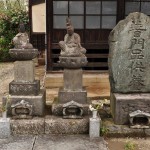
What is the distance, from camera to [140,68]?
6.84 m

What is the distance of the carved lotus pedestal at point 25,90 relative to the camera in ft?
22.3

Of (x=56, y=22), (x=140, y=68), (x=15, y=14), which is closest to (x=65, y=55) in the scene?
(x=140, y=68)

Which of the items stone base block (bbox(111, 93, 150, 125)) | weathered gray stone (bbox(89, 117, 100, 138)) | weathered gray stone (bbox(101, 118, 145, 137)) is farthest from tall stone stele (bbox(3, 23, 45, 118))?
stone base block (bbox(111, 93, 150, 125))

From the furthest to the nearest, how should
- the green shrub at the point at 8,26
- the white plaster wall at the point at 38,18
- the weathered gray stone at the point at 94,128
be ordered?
the green shrub at the point at 8,26 < the white plaster wall at the point at 38,18 < the weathered gray stone at the point at 94,128

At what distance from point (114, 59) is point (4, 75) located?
8.10 m

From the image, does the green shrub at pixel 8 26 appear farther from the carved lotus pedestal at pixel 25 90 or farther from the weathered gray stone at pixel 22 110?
the weathered gray stone at pixel 22 110

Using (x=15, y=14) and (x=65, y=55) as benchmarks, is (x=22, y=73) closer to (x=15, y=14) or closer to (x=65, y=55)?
(x=65, y=55)

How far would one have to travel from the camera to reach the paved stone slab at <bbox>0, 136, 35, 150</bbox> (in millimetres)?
6082

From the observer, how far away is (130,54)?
6.78 metres

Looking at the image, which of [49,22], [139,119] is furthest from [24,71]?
[49,22]

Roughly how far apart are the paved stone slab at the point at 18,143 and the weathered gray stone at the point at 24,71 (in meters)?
1.20

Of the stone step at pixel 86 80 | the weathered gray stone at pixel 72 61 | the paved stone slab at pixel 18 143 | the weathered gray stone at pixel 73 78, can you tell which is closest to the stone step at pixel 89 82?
the stone step at pixel 86 80

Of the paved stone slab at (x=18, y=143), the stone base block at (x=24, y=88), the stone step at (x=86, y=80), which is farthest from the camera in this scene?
the stone step at (x=86, y=80)

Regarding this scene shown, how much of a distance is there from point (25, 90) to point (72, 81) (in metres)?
0.99
